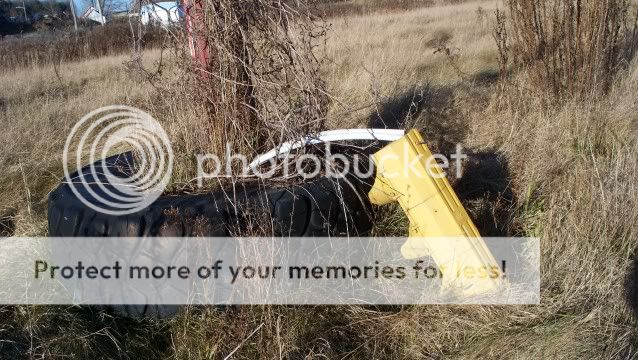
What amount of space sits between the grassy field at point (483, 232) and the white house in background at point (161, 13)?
0.36 meters

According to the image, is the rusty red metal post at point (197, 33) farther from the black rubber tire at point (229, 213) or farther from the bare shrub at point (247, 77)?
the black rubber tire at point (229, 213)

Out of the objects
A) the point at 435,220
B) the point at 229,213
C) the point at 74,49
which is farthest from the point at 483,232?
the point at 74,49

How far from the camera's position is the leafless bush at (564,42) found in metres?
4.97

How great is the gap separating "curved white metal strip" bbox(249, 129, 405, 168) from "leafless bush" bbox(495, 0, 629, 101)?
248cm

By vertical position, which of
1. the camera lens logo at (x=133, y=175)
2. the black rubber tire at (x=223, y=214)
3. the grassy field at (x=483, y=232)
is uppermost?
the camera lens logo at (x=133, y=175)

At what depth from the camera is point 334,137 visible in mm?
3041

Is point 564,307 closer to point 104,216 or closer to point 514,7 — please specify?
point 104,216

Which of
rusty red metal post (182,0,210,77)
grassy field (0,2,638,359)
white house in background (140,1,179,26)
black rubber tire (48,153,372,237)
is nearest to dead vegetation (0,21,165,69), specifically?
grassy field (0,2,638,359)

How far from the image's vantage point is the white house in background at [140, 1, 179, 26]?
10.2 ft

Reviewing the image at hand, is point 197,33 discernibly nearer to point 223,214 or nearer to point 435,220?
point 223,214

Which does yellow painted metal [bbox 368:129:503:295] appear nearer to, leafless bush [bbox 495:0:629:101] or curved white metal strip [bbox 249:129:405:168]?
curved white metal strip [bbox 249:129:405:168]

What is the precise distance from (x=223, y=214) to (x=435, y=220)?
3.25ft

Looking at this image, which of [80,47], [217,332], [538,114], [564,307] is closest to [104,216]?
[217,332]

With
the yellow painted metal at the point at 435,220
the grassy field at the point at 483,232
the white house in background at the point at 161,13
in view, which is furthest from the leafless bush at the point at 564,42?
the white house in background at the point at 161,13
